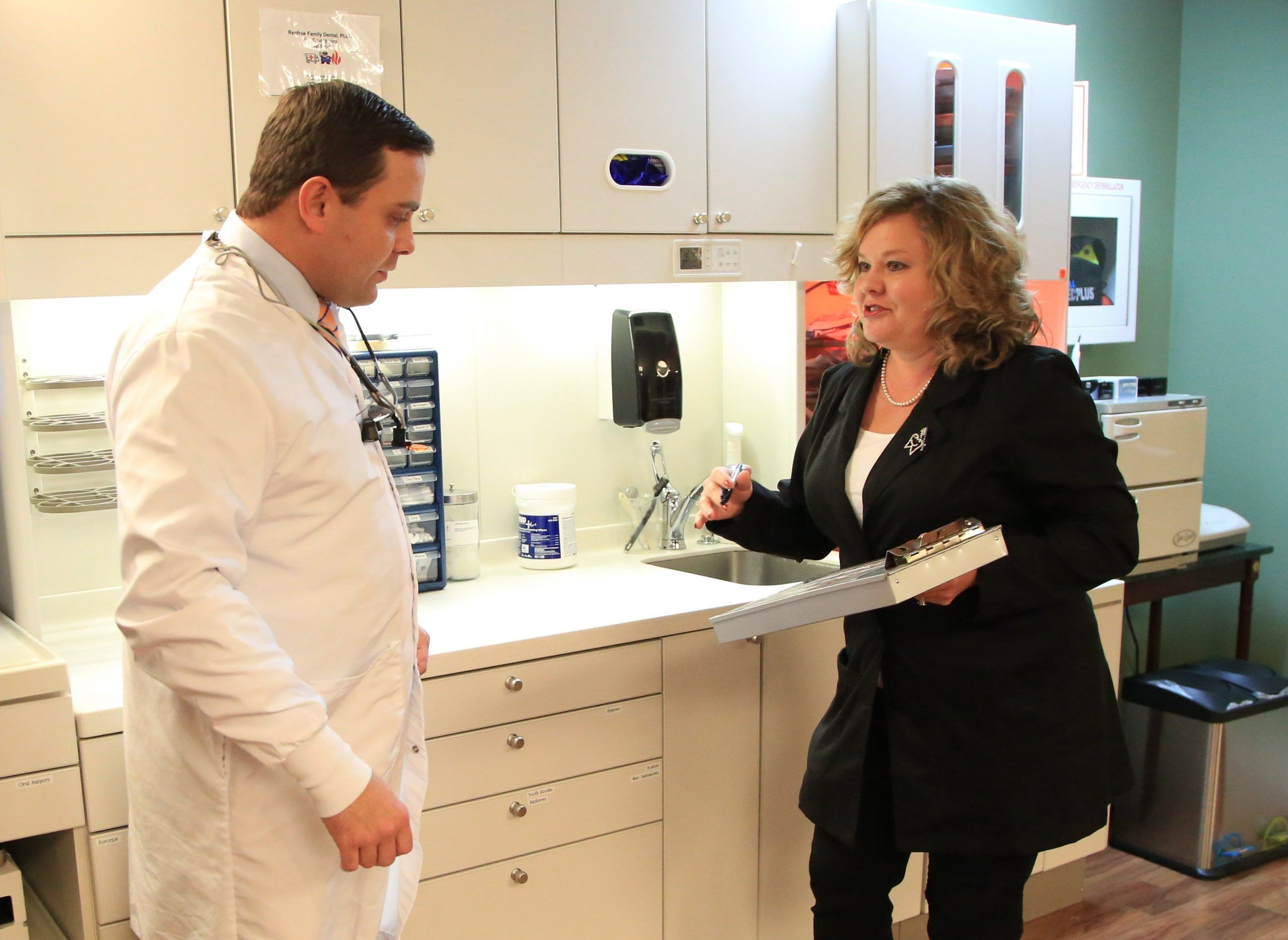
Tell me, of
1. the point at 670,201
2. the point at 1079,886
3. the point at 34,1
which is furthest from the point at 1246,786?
the point at 34,1

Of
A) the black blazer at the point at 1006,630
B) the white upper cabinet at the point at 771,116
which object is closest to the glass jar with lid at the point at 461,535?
the white upper cabinet at the point at 771,116

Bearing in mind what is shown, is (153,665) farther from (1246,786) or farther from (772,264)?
(1246,786)

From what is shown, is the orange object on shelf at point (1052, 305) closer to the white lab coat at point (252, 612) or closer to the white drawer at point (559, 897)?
the white drawer at point (559, 897)

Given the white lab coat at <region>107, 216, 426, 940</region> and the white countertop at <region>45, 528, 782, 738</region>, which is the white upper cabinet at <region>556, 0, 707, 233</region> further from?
the white lab coat at <region>107, 216, 426, 940</region>

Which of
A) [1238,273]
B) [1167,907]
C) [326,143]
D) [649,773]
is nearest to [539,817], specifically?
[649,773]

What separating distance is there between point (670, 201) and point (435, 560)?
933 mm

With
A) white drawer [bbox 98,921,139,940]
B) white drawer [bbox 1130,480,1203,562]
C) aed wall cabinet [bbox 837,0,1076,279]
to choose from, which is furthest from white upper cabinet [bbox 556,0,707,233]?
white drawer [bbox 1130,480,1203,562]

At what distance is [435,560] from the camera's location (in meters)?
2.54

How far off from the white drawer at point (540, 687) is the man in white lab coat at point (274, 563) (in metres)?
0.51

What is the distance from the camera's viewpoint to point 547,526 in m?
2.76

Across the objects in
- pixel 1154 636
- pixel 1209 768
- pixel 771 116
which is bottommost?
pixel 1209 768

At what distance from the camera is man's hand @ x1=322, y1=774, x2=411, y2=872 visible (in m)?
1.30

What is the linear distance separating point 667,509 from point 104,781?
154 centimetres

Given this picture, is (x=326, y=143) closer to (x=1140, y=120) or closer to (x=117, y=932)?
(x=117, y=932)
